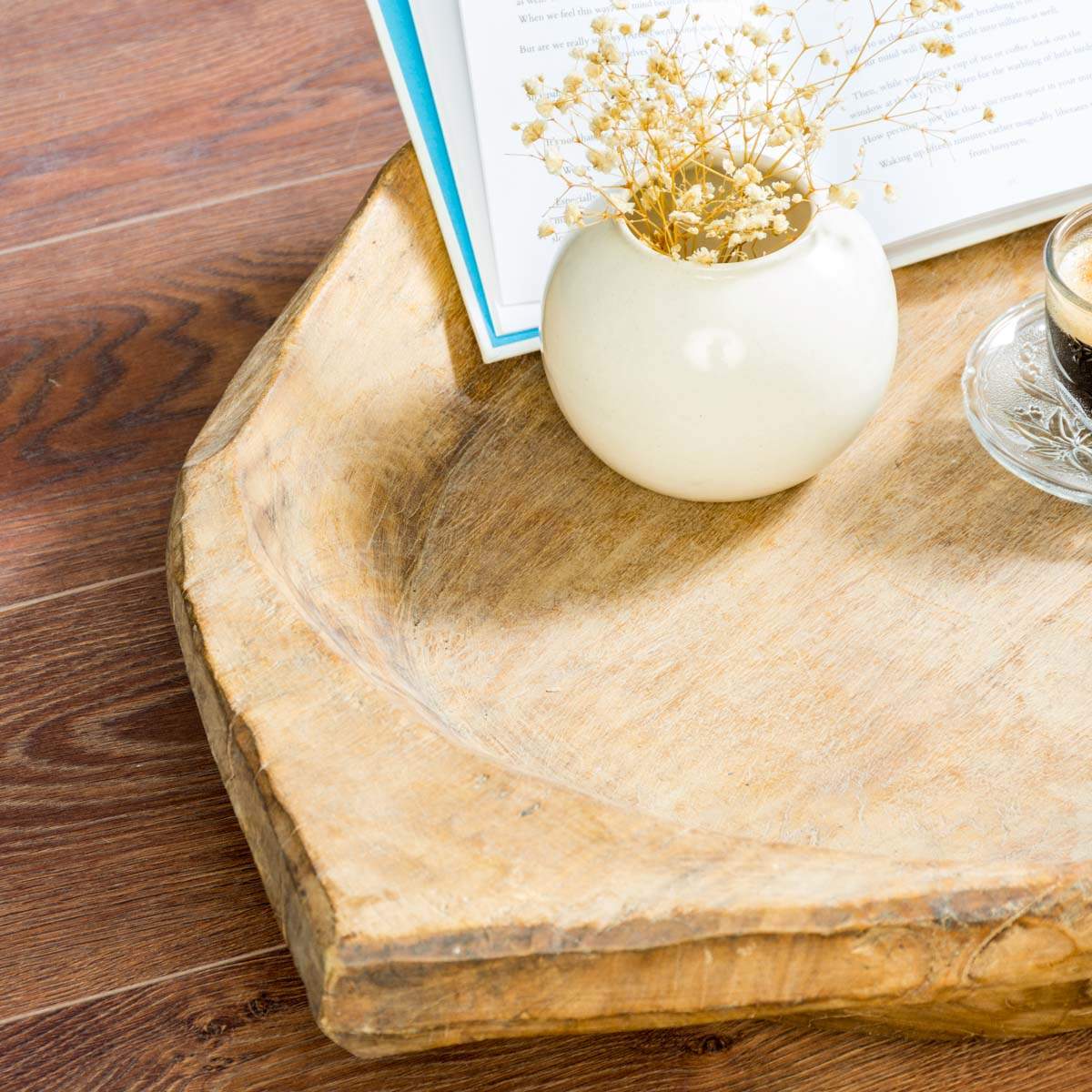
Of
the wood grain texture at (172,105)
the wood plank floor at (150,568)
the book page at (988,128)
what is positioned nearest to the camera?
the wood plank floor at (150,568)

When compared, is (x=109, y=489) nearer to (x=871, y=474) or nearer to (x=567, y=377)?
(x=567, y=377)

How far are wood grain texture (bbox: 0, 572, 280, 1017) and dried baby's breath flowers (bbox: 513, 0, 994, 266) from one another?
289 mm

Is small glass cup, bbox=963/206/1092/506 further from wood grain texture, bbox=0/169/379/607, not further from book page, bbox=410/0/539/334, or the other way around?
wood grain texture, bbox=0/169/379/607

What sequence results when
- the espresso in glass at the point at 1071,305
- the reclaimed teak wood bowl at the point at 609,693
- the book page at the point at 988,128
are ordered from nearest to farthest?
the reclaimed teak wood bowl at the point at 609,693 → the espresso in glass at the point at 1071,305 → the book page at the point at 988,128

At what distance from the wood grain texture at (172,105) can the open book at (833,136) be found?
24cm

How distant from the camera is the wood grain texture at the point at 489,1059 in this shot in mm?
508

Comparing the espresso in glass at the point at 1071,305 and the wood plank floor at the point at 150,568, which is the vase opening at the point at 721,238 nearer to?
the espresso in glass at the point at 1071,305

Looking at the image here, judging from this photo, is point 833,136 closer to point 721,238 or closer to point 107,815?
point 721,238

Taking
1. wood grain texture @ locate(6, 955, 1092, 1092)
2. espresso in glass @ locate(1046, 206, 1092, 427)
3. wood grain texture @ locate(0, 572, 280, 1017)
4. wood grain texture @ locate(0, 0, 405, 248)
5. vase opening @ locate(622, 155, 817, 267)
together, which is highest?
vase opening @ locate(622, 155, 817, 267)

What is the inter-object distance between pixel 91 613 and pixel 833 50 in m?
0.49

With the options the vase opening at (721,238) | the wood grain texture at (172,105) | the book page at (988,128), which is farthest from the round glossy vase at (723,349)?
the wood grain texture at (172,105)

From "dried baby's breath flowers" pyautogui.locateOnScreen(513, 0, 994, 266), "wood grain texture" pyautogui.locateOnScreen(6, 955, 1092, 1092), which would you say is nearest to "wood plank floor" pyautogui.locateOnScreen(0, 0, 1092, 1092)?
"wood grain texture" pyautogui.locateOnScreen(6, 955, 1092, 1092)

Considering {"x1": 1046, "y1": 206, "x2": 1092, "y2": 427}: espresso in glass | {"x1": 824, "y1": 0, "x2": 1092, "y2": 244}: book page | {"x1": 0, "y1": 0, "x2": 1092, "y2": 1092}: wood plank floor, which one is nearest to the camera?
{"x1": 0, "y1": 0, "x2": 1092, "y2": 1092}: wood plank floor

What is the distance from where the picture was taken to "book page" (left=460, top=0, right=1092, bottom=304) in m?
0.68
